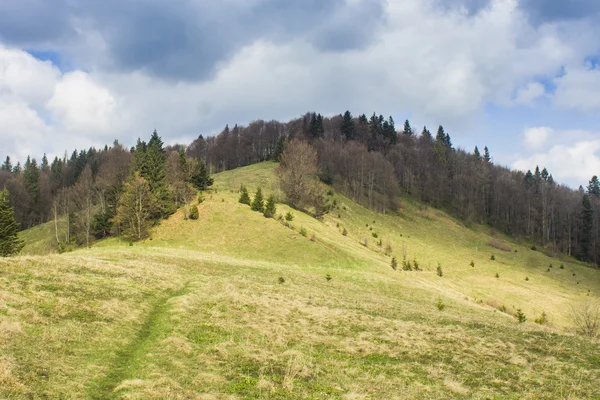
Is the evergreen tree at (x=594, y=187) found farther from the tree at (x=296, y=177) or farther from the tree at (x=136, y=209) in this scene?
the tree at (x=136, y=209)

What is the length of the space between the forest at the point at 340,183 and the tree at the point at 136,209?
0.52ft

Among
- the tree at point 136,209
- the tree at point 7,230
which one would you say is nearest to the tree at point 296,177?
the tree at point 136,209

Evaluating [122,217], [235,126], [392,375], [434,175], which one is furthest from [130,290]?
[235,126]

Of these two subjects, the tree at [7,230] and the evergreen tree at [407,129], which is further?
the evergreen tree at [407,129]

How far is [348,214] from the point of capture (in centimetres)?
8256

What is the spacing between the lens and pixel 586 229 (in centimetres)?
11044

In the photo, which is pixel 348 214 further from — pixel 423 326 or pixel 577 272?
pixel 423 326

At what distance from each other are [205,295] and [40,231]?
290ft

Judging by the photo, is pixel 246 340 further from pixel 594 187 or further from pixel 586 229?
pixel 594 187

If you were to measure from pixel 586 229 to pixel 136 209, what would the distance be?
125 metres

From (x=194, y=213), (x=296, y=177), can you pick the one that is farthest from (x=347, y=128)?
(x=194, y=213)

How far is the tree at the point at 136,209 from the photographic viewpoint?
176 feet

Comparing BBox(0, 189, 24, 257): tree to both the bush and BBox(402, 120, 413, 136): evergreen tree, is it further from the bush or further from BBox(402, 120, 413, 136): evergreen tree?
BBox(402, 120, 413, 136): evergreen tree

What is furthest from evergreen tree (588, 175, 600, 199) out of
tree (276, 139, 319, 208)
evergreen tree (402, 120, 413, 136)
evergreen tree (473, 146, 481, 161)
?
tree (276, 139, 319, 208)
